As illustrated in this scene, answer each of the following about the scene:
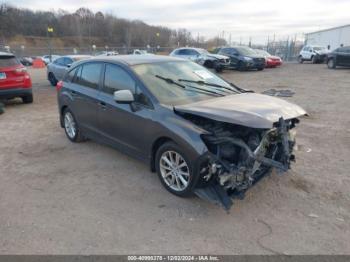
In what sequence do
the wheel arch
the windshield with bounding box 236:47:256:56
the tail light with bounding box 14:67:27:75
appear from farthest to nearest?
the windshield with bounding box 236:47:256:56
the tail light with bounding box 14:67:27:75
the wheel arch

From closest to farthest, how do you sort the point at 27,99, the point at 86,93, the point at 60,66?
1. the point at 86,93
2. the point at 27,99
3. the point at 60,66

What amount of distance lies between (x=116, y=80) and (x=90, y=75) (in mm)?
902

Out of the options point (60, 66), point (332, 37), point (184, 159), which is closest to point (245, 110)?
point (184, 159)

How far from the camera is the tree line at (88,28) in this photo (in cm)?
8412

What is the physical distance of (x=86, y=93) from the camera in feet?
18.3

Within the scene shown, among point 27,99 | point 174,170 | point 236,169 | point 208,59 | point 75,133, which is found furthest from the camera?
point 208,59

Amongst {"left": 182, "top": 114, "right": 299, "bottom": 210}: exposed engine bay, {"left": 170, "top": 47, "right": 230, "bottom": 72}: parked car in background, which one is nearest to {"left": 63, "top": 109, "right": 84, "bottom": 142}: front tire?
{"left": 182, "top": 114, "right": 299, "bottom": 210}: exposed engine bay

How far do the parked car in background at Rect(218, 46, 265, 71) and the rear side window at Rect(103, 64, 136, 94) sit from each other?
1865 centimetres

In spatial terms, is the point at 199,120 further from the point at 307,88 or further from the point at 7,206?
the point at 307,88

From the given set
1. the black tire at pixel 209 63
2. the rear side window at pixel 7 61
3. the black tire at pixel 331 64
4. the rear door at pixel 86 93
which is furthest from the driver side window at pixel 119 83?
the black tire at pixel 331 64

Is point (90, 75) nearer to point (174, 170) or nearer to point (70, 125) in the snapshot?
point (70, 125)

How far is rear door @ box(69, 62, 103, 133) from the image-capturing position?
541 cm

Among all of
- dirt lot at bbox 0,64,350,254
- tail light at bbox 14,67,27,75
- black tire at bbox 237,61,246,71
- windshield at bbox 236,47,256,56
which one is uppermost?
windshield at bbox 236,47,256,56

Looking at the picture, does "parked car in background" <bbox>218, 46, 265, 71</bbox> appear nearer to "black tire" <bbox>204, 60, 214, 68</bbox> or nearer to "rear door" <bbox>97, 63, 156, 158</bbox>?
"black tire" <bbox>204, 60, 214, 68</bbox>
